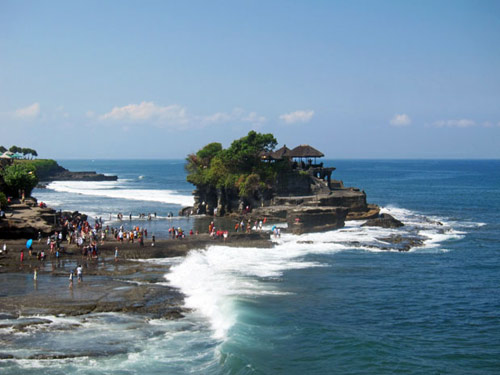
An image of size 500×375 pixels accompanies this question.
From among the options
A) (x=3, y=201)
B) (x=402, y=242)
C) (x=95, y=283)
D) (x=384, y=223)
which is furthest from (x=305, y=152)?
(x=95, y=283)

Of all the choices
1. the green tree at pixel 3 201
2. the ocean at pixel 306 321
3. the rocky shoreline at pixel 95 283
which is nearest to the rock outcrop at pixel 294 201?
the ocean at pixel 306 321

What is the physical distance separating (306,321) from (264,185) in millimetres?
39428

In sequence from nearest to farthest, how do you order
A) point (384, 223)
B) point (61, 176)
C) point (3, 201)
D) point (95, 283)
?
point (95, 283)
point (3, 201)
point (384, 223)
point (61, 176)

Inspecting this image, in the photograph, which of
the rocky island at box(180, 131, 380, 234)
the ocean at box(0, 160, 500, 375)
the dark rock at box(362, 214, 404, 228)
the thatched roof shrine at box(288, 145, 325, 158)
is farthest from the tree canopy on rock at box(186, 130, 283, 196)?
the ocean at box(0, 160, 500, 375)

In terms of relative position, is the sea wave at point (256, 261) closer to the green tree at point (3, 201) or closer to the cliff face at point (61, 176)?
the green tree at point (3, 201)

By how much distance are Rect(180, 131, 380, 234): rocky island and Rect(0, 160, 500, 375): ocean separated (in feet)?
44.3

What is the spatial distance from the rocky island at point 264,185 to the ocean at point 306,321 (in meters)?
13.5

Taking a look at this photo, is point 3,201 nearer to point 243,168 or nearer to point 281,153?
point 243,168

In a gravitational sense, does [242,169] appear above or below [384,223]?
above

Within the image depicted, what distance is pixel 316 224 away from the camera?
5516cm

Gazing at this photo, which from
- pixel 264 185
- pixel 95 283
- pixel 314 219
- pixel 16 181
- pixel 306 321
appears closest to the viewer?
pixel 306 321

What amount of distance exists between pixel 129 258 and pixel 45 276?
759 centimetres

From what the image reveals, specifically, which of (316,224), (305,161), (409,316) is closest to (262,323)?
(409,316)

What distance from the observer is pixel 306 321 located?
27328 millimetres
